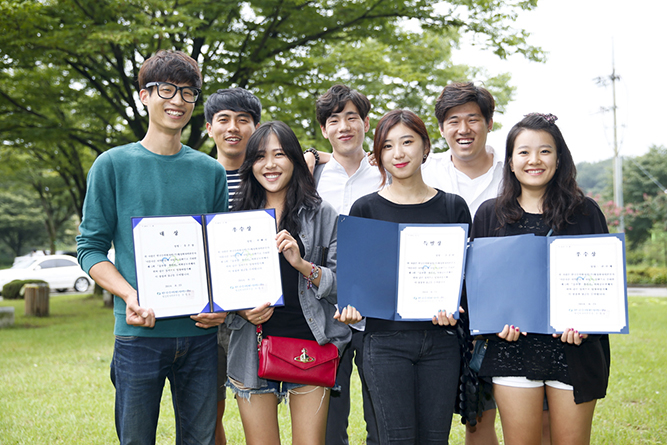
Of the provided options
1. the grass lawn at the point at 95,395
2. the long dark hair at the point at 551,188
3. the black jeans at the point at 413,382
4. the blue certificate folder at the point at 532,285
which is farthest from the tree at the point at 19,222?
the blue certificate folder at the point at 532,285

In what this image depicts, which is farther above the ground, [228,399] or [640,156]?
[640,156]

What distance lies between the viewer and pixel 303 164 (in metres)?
2.97

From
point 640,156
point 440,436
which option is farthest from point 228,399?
point 640,156

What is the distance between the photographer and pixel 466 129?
11.3 feet

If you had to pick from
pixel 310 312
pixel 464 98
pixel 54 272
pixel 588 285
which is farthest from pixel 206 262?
pixel 54 272

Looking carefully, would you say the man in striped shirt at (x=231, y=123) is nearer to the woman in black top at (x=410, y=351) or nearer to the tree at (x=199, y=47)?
the woman in black top at (x=410, y=351)

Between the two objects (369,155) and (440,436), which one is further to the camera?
(369,155)

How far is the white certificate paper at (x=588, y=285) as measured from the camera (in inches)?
97.3

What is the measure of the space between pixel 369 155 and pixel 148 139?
Result: 1.73m

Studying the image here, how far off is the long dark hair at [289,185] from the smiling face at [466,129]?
3.76ft

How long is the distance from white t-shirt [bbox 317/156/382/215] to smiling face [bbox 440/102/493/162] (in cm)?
62

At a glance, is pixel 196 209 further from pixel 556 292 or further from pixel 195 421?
pixel 556 292

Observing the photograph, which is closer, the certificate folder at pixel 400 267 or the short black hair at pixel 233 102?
the certificate folder at pixel 400 267

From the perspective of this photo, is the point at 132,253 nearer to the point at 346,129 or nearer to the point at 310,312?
the point at 310,312
